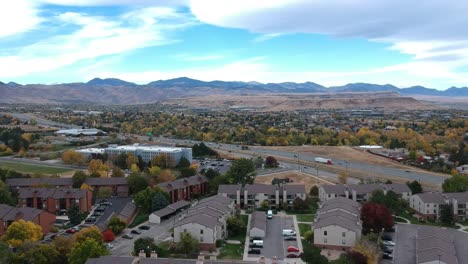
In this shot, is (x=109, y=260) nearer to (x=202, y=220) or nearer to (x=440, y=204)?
(x=202, y=220)

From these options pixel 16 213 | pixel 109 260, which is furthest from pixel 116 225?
pixel 109 260

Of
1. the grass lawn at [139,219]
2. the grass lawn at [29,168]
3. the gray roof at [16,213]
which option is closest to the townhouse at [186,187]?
the grass lawn at [139,219]

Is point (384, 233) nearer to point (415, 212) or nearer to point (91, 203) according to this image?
point (415, 212)

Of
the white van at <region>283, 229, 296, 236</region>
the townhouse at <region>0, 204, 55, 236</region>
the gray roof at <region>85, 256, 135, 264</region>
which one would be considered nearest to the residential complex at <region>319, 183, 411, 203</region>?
the white van at <region>283, 229, 296, 236</region>

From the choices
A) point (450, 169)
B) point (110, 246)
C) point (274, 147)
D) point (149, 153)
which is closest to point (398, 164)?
point (450, 169)

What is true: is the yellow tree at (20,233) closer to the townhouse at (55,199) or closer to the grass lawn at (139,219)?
the grass lawn at (139,219)

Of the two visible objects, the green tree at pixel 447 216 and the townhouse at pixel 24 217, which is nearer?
the townhouse at pixel 24 217
